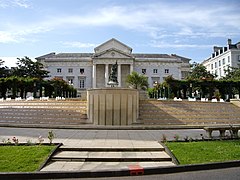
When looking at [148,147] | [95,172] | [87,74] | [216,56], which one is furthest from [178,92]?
[216,56]

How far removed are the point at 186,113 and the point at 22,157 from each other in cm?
1697

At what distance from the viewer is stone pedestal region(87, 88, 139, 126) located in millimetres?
18328

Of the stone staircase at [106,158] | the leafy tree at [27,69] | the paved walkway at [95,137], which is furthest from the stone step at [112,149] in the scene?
the leafy tree at [27,69]

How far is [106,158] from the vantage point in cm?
856

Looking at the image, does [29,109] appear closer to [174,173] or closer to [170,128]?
[170,128]

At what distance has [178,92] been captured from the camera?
43.7 m

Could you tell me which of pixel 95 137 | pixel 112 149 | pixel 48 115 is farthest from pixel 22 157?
pixel 48 115

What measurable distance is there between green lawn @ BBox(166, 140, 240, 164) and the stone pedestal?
832cm

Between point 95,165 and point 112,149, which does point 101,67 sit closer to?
point 112,149

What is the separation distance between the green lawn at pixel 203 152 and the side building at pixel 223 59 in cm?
6698

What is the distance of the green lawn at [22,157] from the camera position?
7.26 metres

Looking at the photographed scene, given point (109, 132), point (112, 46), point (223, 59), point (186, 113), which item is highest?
point (112, 46)

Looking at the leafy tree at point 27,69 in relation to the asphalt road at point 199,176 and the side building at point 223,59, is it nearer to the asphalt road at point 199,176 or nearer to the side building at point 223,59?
the side building at point 223,59

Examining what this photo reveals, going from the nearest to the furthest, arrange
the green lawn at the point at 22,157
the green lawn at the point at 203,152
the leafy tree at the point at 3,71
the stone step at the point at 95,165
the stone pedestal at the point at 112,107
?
the green lawn at the point at 22,157 → the stone step at the point at 95,165 → the green lawn at the point at 203,152 → the stone pedestal at the point at 112,107 → the leafy tree at the point at 3,71
